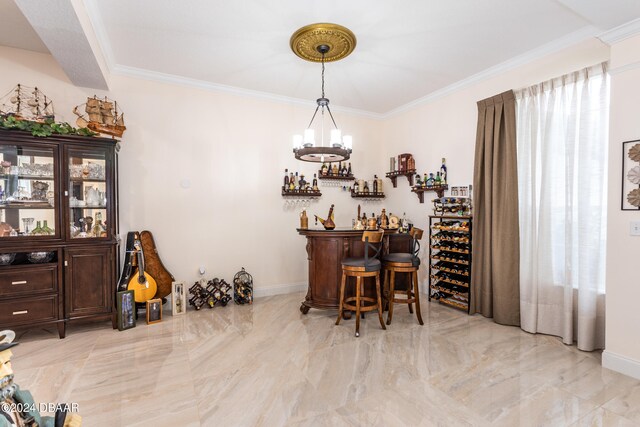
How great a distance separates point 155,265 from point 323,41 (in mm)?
3265

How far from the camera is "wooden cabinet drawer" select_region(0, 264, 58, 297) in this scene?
9.67ft

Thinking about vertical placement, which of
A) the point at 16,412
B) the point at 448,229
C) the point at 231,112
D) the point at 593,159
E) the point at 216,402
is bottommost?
the point at 216,402

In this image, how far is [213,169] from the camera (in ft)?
14.2

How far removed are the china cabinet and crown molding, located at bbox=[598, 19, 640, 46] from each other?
470 cm

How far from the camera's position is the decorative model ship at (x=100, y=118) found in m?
3.35

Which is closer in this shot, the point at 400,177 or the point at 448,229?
the point at 448,229

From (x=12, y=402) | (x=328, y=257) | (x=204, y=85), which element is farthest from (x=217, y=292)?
(x=12, y=402)

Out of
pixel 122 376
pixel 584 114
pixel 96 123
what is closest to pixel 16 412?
pixel 122 376

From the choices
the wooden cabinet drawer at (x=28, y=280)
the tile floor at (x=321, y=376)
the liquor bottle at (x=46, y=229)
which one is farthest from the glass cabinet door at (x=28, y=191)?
the tile floor at (x=321, y=376)

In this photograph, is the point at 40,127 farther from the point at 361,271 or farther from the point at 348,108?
the point at 348,108

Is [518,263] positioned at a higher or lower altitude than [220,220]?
lower

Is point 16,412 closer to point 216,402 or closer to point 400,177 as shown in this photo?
point 216,402

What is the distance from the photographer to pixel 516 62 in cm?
352

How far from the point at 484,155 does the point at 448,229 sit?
40.3 inches
